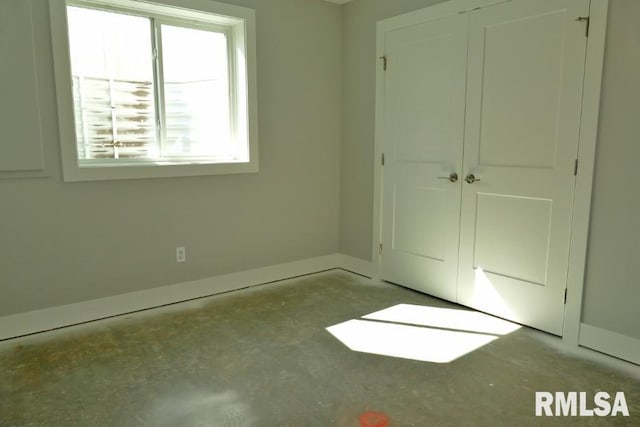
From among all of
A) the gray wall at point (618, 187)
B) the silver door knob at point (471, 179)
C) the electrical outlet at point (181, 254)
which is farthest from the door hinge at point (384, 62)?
the electrical outlet at point (181, 254)

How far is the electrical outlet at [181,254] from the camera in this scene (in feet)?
11.8

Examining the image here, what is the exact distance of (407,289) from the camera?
3.92 m

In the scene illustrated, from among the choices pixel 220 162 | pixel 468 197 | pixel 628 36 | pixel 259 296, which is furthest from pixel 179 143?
pixel 628 36

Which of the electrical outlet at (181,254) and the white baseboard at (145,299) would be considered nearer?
the white baseboard at (145,299)

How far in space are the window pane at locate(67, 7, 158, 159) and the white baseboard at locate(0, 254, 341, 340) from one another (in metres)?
1.05

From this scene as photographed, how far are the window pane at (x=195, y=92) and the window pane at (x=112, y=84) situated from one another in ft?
0.47

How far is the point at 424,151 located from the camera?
12.0 feet

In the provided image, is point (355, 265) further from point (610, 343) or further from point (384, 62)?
point (610, 343)

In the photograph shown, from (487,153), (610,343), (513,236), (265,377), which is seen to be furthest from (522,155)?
(265,377)

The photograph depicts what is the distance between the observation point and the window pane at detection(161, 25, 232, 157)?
3.55 m

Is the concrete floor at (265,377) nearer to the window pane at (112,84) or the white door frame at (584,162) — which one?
the white door frame at (584,162)

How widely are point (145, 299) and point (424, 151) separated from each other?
8.01ft

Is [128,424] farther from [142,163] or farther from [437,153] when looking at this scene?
[437,153]

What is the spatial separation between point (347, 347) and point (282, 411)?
756 mm
